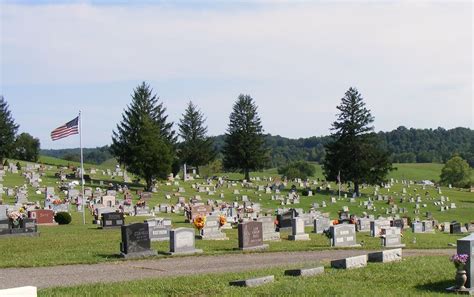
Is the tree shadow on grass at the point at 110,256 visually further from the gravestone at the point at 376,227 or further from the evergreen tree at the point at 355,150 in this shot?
the evergreen tree at the point at 355,150

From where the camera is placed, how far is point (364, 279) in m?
13.4

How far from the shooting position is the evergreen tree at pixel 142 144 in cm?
5850

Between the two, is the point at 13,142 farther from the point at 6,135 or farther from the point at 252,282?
the point at 252,282

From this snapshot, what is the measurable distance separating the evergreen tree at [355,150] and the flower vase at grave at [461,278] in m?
54.5

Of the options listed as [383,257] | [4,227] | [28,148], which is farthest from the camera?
[28,148]

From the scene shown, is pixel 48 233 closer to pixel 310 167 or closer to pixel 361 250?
pixel 361 250

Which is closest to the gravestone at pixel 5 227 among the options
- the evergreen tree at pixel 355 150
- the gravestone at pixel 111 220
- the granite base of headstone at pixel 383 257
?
the gravestone at pixel 111 220

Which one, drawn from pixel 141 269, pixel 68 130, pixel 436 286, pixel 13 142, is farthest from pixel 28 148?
pixel 436 286

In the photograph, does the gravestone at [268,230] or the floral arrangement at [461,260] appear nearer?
the floral arrangement at [461,260]

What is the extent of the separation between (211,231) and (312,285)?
41.3ft

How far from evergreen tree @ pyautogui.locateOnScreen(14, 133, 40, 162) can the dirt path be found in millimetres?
75782

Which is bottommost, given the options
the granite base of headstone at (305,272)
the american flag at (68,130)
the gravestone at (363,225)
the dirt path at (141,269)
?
the gravestone at (363,225)

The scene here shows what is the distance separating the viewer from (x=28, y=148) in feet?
302

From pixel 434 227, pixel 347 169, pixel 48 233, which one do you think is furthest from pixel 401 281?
pixel 347 169
